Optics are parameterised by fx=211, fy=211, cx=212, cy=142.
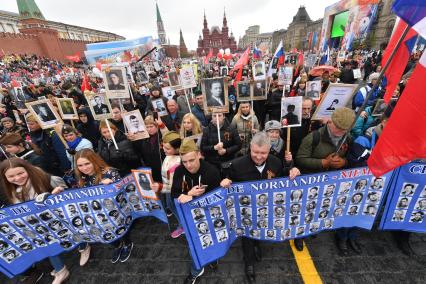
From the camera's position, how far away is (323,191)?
8.77 feet

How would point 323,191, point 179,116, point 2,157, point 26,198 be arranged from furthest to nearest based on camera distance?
point 179,116 → point 2,157 → point 26,198 → point 323,191

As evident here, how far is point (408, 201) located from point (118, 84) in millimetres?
5131

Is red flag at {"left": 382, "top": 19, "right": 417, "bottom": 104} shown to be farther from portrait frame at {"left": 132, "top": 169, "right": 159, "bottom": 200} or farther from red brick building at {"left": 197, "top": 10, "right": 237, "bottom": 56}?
red brick building at {"left": 197, "top": 10, "right": 237, "bottom": 56}

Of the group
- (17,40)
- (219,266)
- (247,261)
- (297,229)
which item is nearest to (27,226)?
(219,266)

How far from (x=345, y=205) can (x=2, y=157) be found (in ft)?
19.5

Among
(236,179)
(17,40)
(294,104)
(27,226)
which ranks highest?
(17,40)

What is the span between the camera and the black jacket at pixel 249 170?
8.89 ft

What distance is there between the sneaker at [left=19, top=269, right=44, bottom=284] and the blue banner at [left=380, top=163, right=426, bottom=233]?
5059 millimetres

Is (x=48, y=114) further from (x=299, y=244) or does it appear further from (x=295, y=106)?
(x=299, y=244)

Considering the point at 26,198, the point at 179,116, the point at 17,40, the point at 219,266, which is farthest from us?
the point at 17,40

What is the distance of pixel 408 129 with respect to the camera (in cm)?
184

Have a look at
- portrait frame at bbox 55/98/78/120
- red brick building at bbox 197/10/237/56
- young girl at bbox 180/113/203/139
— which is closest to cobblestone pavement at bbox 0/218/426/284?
young girl at bbox 180/113/203/139

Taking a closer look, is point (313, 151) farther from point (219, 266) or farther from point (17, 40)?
point (17, 40)

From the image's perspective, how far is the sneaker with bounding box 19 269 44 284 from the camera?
314 centimetres
